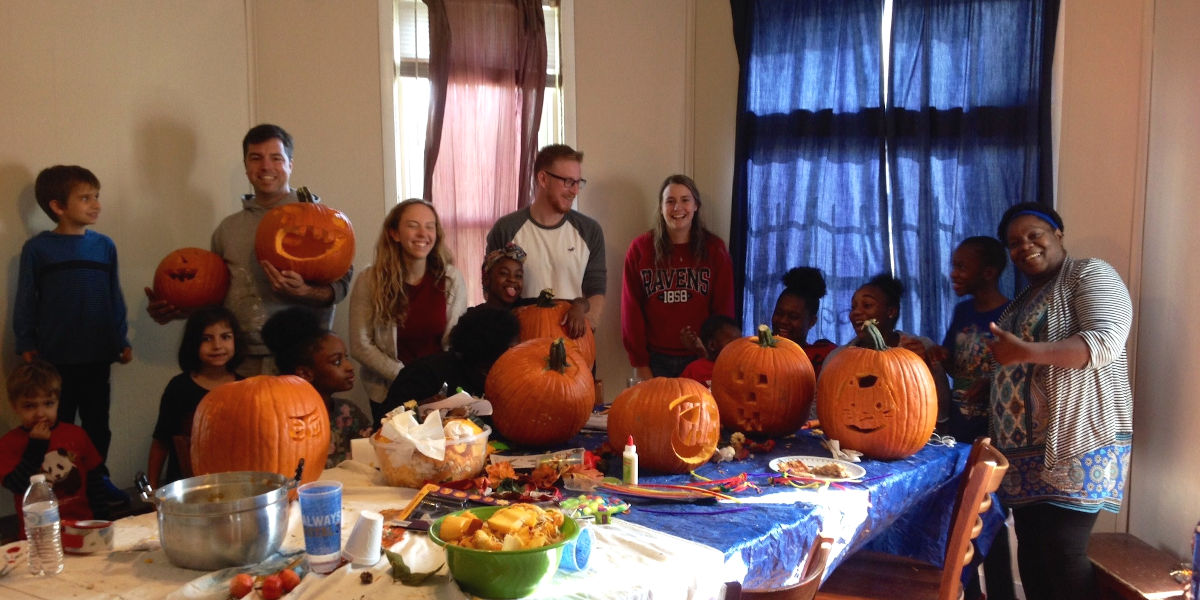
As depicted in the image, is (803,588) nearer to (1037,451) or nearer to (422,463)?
(422,463)

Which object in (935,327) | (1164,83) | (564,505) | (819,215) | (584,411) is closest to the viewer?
(564,505)

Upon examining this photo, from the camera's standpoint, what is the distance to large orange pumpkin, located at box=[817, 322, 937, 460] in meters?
2.73

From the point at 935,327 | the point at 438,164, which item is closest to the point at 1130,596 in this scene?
the point at 935,327

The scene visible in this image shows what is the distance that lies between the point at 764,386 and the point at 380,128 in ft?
9.93

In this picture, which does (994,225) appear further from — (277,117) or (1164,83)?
(277,117)

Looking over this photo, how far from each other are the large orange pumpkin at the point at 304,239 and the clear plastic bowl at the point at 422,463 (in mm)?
1758

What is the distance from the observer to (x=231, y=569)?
5.64 ft

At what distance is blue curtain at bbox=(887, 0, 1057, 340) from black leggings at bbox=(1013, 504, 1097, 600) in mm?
1535

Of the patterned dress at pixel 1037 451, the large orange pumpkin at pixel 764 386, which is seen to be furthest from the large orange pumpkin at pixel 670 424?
the patterned dress at pixel 1037 451

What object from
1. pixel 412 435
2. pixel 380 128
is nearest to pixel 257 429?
pixel 412 435

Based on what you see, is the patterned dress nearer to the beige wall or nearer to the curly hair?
the beige wall

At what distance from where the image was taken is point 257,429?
2.21 meters

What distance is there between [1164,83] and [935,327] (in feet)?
5.09

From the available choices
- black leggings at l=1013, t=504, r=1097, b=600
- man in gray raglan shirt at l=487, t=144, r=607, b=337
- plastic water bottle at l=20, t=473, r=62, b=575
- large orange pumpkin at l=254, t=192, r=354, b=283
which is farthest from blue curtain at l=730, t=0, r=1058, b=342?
plastic water bottle at l=20, t=473, r=62, b=575
